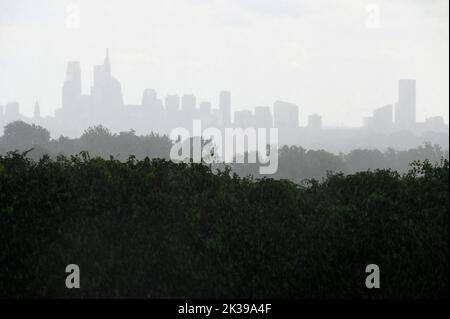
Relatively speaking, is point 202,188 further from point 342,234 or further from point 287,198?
point 342,234

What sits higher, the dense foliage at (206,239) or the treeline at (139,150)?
the treeline at (139,150)

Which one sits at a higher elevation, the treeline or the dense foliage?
the treeline

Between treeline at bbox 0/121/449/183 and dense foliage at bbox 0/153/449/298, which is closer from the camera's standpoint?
dense foliage at bbox 0/153/449/298

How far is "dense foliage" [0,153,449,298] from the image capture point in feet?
25.4

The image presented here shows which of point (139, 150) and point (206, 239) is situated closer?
point (206, 239)

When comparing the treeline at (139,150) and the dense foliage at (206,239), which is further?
the treeline at (139,150)

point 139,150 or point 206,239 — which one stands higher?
point 139,150

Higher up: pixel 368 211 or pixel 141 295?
pixel 368 211

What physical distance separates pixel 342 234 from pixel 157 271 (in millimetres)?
2841

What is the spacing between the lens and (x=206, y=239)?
26.2 feet

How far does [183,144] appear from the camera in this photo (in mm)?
91062

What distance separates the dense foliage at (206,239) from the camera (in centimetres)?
775
